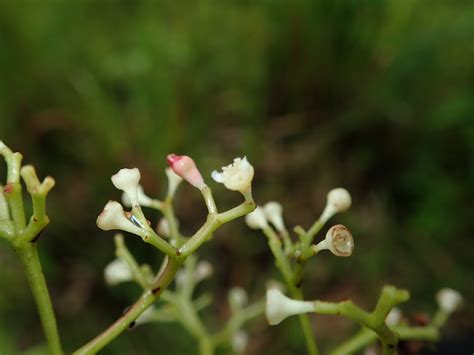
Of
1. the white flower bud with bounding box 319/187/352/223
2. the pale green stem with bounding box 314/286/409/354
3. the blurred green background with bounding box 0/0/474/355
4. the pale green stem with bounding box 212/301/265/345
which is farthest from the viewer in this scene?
the blurred green background with bounding box 0/0/474/355

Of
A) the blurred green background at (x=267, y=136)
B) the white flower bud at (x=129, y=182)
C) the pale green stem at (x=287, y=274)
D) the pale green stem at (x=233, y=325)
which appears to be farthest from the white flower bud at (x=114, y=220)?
the blurred green background at (x=267, y=136)

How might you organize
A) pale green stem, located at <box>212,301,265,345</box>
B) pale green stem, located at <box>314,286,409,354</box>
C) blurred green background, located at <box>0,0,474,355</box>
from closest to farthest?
pale green stem, located at <box>314,286,409,354</box>, pale green stem, located at <box>212,301,265,345</box>, blurred green background, located at <box>0,0,474,355</box>

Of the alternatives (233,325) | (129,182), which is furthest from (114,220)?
(233,325)

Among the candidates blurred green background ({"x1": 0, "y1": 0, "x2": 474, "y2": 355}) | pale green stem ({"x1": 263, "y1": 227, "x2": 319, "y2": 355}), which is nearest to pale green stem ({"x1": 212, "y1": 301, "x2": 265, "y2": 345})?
pale green stem ({"x1": 263, "y1": 227, "x2": 319, "y2": 355})

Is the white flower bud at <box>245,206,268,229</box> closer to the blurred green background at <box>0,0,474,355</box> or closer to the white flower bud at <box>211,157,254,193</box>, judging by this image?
the white flower bud at <box>211,157,254,193</box>

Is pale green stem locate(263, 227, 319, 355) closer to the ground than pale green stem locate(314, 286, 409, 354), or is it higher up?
higher up

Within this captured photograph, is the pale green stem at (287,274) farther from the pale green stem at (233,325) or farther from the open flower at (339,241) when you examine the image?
the pale green stem at (233,325)

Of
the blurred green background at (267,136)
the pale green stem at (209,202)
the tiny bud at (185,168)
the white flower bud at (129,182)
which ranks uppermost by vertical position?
the blurred green background at (267,136)

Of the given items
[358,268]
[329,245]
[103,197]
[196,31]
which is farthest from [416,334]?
[196,31]
